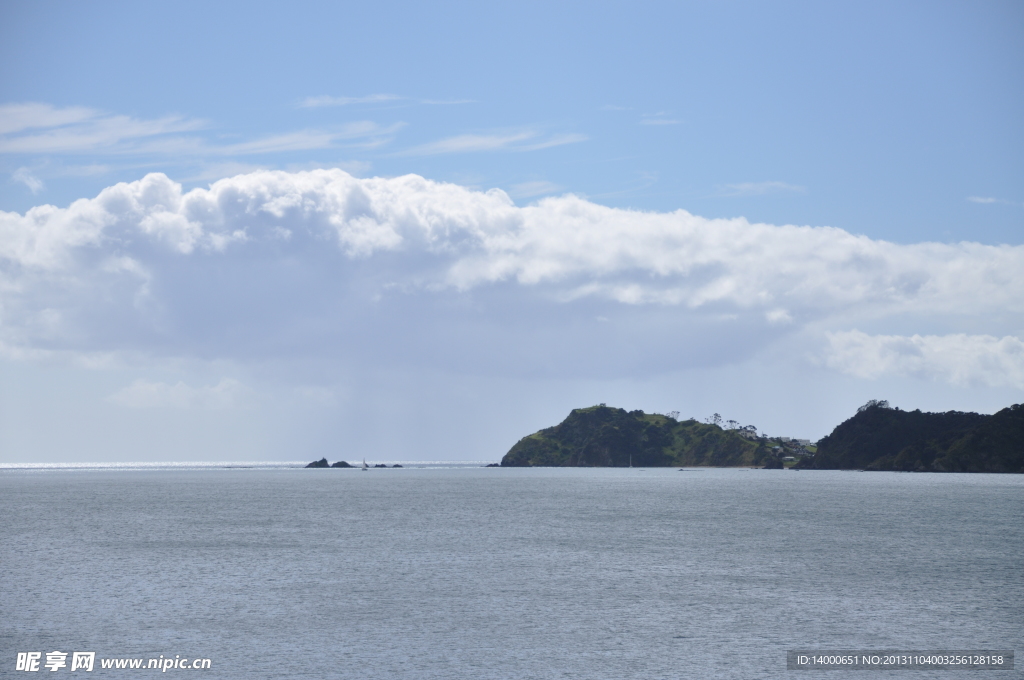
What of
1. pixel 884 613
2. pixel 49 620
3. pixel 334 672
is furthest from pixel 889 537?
pixel 49 620

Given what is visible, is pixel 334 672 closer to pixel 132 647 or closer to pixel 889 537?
pixel 132 647

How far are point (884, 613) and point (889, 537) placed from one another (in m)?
50.8

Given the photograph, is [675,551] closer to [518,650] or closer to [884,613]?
[884,613]

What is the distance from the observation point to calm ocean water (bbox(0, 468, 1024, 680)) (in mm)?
46000

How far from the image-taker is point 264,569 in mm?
75750

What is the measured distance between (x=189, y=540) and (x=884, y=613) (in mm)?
77804

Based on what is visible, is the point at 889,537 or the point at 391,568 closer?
the point at 391,568

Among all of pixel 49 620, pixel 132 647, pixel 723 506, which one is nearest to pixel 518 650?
pixel 132 647

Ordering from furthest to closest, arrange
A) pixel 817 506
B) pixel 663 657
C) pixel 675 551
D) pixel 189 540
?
pixel 817 506
pixel 189 540
pixel 675 551
pixel 663 657

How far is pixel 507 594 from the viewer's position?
6278 centimetres

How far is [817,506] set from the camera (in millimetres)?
161250

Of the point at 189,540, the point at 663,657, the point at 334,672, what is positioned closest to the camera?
the point at 334,672

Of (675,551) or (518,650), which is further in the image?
(675,551)

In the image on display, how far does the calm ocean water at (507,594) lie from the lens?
46000 mm
